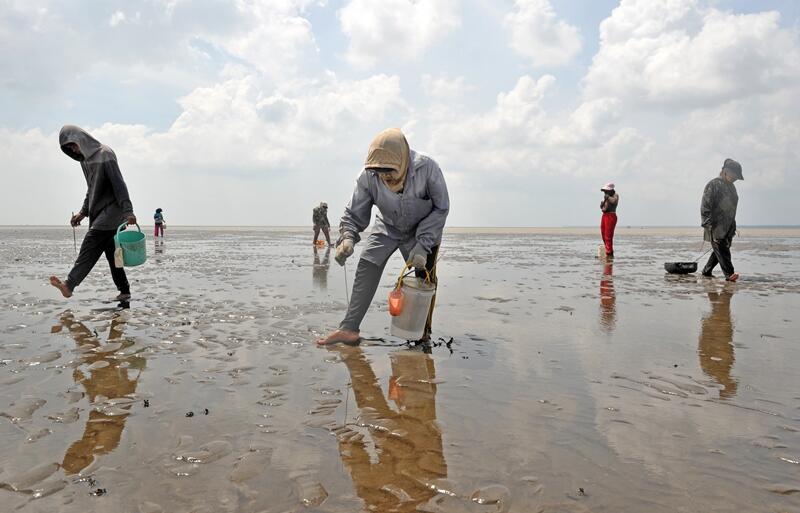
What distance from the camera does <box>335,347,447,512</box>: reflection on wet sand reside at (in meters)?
2.11

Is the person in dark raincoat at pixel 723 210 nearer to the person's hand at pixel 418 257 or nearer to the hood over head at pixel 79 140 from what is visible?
the person's hand at pixel 418 257

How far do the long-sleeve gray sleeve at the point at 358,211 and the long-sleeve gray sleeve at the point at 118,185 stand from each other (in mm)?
3143

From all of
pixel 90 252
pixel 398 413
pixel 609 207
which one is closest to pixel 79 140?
pixel 90 252

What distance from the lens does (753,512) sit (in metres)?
1.96

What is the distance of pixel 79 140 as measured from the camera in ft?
19.7

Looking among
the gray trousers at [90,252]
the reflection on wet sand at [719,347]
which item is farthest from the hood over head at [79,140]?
the reflection on wet sand at [719,347]

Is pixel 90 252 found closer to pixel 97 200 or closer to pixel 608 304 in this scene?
pixel 97 200

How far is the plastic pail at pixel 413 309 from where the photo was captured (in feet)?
14.4

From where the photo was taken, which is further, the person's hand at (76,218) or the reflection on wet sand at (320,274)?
the reflection on wet sand at (320,274)

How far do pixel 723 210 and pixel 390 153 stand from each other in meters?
7.95

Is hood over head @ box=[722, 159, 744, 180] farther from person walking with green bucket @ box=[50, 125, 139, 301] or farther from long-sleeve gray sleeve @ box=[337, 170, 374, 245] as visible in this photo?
person walking with green bucket @ box=[50, 125, 139, 301]

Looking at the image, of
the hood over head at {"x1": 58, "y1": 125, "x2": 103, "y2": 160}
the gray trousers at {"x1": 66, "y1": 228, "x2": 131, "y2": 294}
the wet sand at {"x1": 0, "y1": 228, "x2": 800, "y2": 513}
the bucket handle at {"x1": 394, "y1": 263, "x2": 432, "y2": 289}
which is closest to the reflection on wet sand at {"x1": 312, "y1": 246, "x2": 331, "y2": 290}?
the wet sand at {"x1": 0, "y1": 228, "x2": 800, "y2": 513}

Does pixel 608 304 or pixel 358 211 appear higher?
pixel 358 211

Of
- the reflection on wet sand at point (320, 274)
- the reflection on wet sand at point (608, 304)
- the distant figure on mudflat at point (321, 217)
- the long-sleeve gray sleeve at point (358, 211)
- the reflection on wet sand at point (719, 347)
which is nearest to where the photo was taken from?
the reflection on wet sand at point (719, 347)
